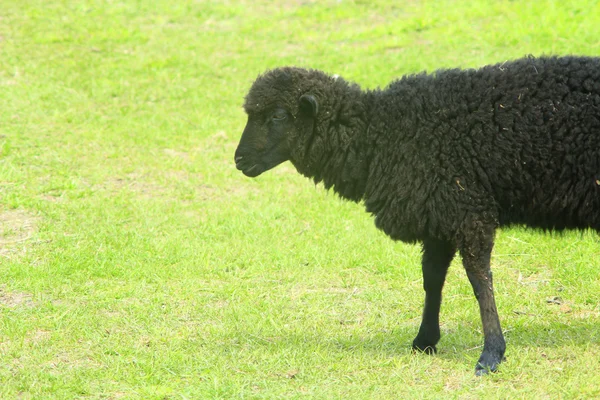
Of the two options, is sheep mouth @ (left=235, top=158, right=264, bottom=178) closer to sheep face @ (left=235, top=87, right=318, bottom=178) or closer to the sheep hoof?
sheep face @ (left=235, top=87, right=318, bottom=178)

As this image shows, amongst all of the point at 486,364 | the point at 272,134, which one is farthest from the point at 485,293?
the point at 272,134

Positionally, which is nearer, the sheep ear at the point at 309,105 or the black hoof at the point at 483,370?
the black hoof at the point at 483,370

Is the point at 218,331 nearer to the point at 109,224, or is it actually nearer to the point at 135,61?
the point at 109,224

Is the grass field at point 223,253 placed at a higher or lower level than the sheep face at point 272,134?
lower

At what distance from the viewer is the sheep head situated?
253 inches

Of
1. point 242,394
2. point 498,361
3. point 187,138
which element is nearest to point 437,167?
point 498,361

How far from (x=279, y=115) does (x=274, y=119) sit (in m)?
0.06

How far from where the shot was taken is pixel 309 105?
20.9 ft

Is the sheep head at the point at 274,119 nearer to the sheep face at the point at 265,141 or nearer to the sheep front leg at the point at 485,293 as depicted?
the sheep face at the point at 265,141

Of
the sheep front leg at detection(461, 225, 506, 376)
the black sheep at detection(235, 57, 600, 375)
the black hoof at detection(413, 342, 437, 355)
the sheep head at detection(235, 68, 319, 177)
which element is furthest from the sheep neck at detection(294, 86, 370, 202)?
the black hoof at detection(413, 342, 437, 355)

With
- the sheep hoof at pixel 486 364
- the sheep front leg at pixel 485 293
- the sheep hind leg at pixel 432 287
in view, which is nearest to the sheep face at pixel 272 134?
the sheep hind leg at pixel 432 287

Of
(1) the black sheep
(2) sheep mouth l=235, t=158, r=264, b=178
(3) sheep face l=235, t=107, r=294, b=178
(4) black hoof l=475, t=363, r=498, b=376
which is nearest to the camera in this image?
(4) black hoof l=475, t=363, r=498, b=376

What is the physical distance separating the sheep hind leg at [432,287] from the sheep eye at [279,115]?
151 centimetres

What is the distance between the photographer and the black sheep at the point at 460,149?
19.0 feet
